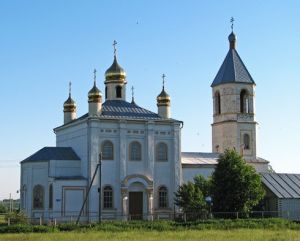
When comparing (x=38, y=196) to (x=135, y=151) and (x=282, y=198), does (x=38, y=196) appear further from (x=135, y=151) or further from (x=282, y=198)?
(x=282, y=198)

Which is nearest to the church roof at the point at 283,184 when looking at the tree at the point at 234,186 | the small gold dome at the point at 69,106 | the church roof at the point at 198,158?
the tree at the point at 234,186

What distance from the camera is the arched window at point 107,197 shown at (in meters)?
42.2

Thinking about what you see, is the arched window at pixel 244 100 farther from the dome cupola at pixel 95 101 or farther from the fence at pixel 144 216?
the dome cupola at pixel 95 101

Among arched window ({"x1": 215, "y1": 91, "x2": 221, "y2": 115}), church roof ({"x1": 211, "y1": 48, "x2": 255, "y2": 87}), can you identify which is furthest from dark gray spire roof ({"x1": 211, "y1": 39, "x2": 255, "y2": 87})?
arched window ({"x1": 215, "y1": 91, "x2": 221, "y2": 115})

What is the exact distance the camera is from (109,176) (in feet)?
140

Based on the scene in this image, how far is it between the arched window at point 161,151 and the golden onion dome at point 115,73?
6247mm

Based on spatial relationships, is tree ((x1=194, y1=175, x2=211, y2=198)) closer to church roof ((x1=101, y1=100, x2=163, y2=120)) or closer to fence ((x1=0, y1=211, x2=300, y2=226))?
fence ((x1=0, y1=211, x2=300, y2=226))

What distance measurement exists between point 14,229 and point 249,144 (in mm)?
26165

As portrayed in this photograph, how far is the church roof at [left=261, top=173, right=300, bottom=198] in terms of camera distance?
44.2 meters

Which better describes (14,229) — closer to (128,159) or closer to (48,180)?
(48,180)

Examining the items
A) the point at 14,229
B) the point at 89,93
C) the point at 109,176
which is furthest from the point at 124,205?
the point at 14,229

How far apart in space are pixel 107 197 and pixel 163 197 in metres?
4.28

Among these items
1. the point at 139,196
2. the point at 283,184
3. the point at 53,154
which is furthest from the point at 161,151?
the point at 283,184

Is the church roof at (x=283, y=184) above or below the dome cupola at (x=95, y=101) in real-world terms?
below
